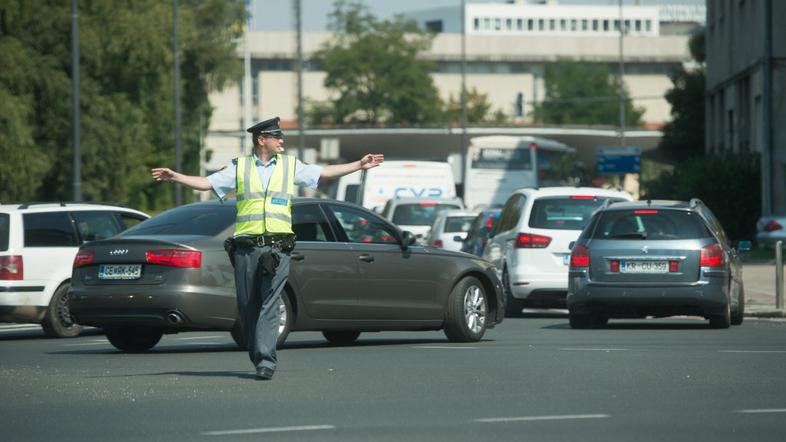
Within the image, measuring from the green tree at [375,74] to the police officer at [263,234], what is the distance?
106m

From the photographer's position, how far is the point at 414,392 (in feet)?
37.7

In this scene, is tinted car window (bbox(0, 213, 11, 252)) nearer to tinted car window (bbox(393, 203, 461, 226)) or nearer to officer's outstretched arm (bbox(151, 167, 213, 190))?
officer's outstretched arm (bbox(151, 167, 213, 190))

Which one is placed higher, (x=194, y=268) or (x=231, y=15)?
(x=231, y=15)

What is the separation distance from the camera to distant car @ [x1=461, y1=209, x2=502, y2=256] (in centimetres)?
2728

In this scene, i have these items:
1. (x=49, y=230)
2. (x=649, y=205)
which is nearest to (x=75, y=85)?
(x=49, y=230)

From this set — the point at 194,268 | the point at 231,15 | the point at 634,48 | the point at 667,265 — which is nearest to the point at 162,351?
the point at 194,268

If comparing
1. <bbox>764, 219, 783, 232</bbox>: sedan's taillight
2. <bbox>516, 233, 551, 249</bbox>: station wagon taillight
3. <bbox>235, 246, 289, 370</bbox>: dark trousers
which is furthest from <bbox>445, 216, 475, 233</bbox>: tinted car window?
<bbox>235, 246, 289, 370</bbox>: dark trousers

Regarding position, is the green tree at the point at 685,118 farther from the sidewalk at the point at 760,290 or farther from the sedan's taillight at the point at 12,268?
the sedan's taillight at the point at 12,268

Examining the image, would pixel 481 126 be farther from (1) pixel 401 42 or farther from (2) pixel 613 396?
(2) pixel 613 396

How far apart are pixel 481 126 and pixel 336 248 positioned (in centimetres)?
8877

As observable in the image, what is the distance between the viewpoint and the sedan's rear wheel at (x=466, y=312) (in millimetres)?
16812

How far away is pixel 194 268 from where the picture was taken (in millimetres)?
15320

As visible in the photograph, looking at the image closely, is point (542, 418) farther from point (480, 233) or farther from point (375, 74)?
point (375, 74)

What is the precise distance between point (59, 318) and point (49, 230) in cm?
105
